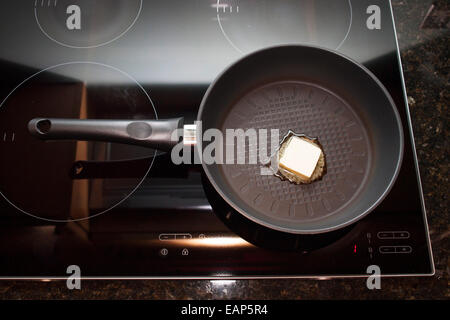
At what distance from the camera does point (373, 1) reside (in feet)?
2.36

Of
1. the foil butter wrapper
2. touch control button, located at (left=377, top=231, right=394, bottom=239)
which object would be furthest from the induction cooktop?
the foil butter wrapper

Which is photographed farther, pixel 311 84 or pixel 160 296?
pixel 311 84

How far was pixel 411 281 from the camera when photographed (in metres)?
0.58

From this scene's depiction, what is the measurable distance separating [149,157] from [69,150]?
0.15 m

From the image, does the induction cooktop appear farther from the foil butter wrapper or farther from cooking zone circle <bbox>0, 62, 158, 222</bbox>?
the foil butter wrapper

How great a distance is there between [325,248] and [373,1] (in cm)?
53

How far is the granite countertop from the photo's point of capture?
57 cm

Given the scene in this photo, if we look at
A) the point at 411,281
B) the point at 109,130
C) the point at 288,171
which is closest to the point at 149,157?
the point at 109,130

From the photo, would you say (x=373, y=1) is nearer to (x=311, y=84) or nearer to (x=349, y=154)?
(x=311, y=84)

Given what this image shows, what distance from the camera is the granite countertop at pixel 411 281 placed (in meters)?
0.57

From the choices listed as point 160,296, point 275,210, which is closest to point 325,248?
point 275,210

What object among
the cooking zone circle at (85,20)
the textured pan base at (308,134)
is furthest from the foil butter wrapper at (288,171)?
the cooking zone circle at (85,20)

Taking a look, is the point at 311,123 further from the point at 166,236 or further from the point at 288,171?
the point at 166,236

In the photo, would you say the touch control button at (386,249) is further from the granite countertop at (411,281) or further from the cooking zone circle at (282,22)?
the cooking zone circle at (282,22)
